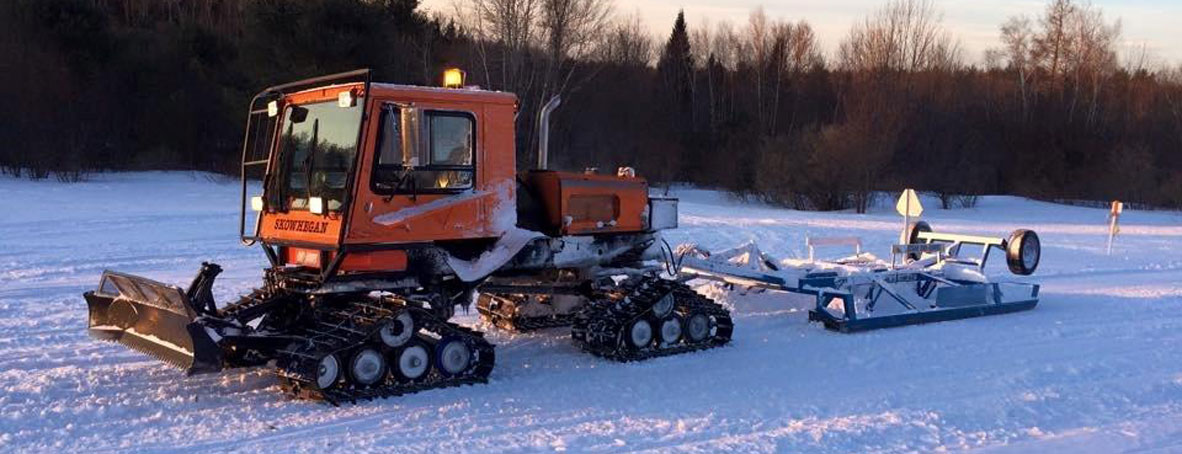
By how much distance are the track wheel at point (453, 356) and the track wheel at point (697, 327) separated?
2313 mm

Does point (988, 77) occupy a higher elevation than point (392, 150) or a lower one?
higher

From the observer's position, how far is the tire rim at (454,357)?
748cm

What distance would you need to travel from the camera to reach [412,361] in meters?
7.34

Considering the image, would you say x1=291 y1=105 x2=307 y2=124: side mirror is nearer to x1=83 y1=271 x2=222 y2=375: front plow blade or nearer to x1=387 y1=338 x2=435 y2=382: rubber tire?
x1=83 y1=271 x2=222 y2=375: front plow blade

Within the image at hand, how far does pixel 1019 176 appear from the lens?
166ft

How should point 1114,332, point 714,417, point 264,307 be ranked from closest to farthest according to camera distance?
point 714,417, point 264,307, point 1114,332

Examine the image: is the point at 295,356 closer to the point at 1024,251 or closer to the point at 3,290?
the point at 3,290

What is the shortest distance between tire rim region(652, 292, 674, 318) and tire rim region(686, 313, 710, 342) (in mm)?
244

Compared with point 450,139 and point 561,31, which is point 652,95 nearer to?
point 561,31

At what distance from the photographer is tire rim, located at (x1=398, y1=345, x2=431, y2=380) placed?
729 cm

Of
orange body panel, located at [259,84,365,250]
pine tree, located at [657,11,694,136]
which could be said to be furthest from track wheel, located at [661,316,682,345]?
pine tree, located at [657,11,694,136]

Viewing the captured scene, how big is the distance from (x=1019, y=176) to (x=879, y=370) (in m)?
46.9

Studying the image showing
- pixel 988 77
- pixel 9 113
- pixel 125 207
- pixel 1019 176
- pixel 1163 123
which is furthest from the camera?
pixel 988 77

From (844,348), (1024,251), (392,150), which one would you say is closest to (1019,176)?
(1024,251)
